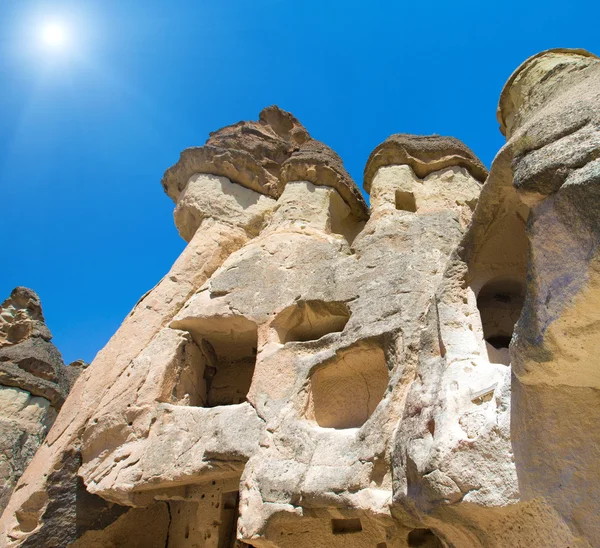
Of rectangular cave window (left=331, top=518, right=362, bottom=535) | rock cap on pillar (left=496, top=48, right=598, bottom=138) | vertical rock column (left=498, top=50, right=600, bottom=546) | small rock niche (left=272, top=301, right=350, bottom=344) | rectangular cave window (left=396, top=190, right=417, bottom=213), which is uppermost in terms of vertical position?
rectangular cave window (left=396, top=190, right=417, bottom=213)

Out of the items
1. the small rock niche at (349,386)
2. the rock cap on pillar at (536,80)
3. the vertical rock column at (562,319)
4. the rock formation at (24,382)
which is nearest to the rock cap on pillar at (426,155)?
the rock cap on pillar at (536,80)

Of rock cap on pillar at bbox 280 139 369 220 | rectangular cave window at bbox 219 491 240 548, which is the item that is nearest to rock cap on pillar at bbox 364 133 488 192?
rock cap on pillar at bbox 280 139 369 220

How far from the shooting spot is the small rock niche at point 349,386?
15.3 ft

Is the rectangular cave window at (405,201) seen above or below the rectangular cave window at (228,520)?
above

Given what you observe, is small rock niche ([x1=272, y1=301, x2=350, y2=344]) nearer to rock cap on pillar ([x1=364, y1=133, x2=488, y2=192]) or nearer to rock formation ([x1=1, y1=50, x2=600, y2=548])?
rock formation ([x1=1, y1=50, x2=600, y2=548])

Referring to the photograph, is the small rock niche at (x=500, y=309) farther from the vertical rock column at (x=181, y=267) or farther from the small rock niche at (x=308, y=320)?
the vertical rock column at (x=181, y=267)

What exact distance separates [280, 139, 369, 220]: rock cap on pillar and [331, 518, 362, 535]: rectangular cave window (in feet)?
18.2

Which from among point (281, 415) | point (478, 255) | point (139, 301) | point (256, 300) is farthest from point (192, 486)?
point (478, 255)

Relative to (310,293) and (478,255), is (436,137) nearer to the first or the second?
(310,293)

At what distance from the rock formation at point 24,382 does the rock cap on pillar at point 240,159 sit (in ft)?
12.3

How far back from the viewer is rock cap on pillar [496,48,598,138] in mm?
3570

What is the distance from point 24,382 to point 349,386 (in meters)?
6.37

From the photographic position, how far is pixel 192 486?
530 centimetres

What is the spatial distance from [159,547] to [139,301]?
121 inches
